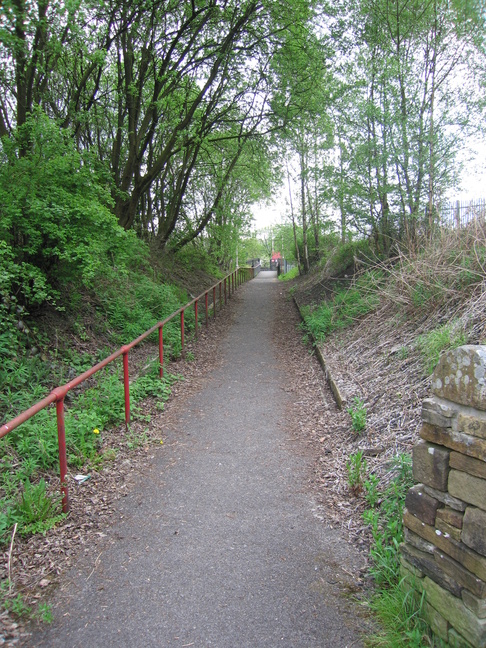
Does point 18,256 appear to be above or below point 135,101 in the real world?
below

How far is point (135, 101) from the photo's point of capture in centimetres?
1100

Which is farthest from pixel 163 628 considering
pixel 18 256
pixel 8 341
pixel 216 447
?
pixel 18 256

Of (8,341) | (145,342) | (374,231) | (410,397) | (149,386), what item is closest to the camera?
(410,397)

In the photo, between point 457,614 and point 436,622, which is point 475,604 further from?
point 436,622

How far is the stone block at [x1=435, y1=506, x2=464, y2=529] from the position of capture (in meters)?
2.27

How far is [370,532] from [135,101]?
11083 mm

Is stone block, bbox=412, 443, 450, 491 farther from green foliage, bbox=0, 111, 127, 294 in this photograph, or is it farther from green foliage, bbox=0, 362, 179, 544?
green foliage, bbox=0, 111, 127, 294

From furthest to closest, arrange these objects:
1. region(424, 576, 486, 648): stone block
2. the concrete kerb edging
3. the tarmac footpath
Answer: the concrete kerb edging, the tarmac footpath, region(424, 576, 486, 648): stone block

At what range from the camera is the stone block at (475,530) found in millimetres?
2117

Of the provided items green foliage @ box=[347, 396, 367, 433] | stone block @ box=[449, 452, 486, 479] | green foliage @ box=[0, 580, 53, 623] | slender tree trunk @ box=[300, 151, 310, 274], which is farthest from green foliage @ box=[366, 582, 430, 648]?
slender tree trunk @ box=[300, 151, 310, 274]

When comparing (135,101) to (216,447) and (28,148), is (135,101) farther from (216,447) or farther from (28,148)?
(216,447)

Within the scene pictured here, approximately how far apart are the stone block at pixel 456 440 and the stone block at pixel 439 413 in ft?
0.11

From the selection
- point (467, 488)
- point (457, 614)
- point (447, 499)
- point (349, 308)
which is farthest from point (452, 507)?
point (349, 308)

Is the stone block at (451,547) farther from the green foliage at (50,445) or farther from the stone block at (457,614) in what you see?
the green foliage at (50,445)
